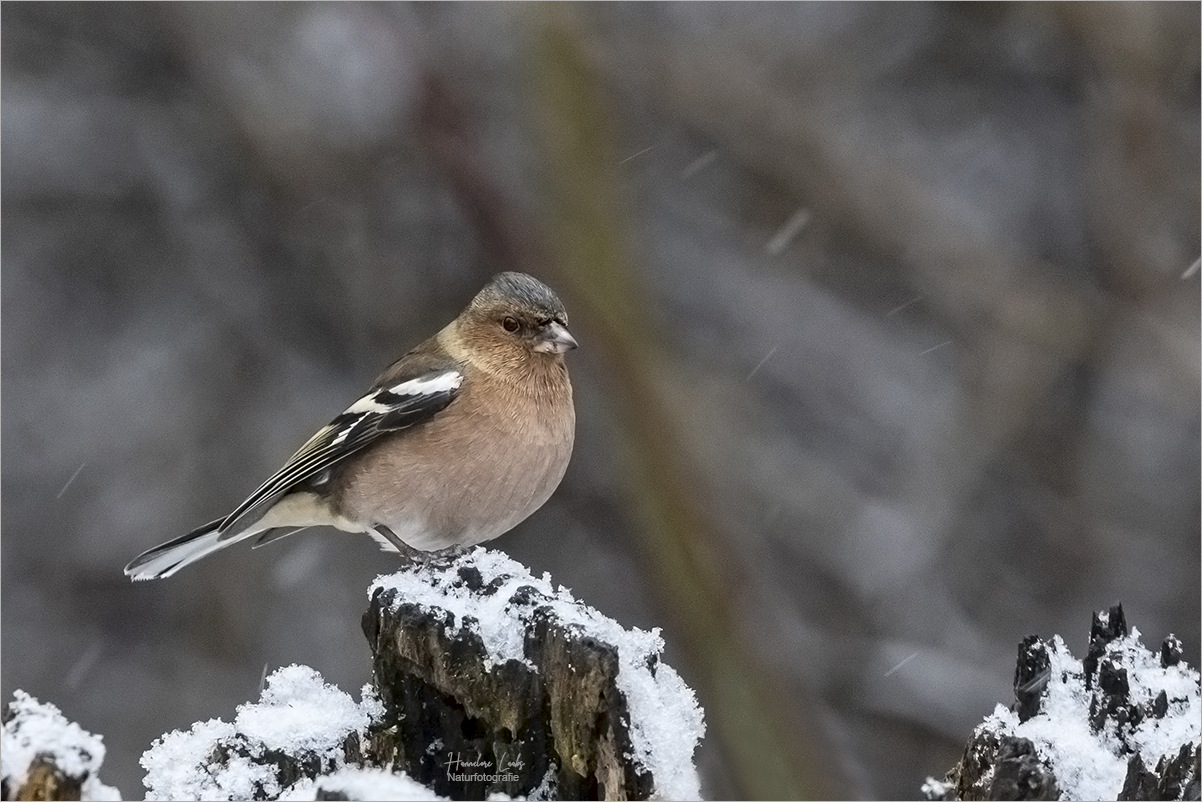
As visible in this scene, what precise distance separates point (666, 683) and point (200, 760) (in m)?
1.27

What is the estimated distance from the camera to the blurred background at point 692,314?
842 centimetres

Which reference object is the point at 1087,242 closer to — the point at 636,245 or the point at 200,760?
the point at 636,245

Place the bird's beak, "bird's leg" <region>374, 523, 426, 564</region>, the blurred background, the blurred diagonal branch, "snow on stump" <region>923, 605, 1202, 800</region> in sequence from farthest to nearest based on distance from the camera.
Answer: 1. the blurred background
2. the blurred diagonal branch
3. the bird's beak
4. "bird's leg" <region>374, 523, 426, 564</region>
5. "snow on stump" <region>923, 605, 1202, 800</region>

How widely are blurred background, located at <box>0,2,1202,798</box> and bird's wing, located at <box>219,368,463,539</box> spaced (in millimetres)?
2435

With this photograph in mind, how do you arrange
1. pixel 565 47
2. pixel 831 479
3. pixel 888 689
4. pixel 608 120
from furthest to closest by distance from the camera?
pixel 831 479 < pixel 888 689 < pixel 608 120 < pixel 565 47

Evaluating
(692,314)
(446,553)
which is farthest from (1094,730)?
(692,314)

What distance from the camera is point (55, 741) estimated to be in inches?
106

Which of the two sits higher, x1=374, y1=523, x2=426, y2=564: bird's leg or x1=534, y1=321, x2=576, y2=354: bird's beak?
x1=534, y1=321, x2=576, y2=354: bird's beak

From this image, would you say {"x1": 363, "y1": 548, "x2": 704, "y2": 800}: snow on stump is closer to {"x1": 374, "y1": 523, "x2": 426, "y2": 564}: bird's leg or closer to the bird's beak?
{"x1": 374, "y1": 523, "x2": 426, "y2": 564}: bird's leg

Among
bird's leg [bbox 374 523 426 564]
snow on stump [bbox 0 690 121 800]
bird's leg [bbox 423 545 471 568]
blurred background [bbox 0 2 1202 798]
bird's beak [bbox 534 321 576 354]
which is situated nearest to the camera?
snow on stump [bbox 0 690 121 800]

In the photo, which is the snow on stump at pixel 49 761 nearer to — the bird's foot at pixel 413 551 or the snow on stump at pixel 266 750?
the snow on stump at pixel 266 750

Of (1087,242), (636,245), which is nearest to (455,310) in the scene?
(636,245)

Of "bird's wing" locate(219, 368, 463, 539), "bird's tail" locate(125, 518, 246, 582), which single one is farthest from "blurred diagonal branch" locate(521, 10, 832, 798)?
"bird's tail" locate(125, 518, 246, 582)

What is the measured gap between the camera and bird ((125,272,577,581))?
5250mm
